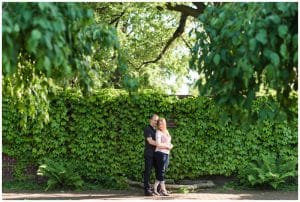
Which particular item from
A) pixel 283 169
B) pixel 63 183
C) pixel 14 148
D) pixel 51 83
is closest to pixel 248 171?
pixel 283 169

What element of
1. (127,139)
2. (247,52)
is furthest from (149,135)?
(247,52)

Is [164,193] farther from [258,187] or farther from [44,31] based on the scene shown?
[44,31]

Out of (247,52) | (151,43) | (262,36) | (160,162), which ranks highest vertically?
(151,43)

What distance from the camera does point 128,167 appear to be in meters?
10.6

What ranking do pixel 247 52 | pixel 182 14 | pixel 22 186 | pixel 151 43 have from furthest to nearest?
pixel 151 43 < pixel 182 14 < pixel 22 186 < pixel 247 52

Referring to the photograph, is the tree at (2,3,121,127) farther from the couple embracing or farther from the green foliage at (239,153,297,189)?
the green foliage at (239,153,297,189)

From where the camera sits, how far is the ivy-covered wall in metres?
10.6

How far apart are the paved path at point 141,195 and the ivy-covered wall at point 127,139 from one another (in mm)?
678

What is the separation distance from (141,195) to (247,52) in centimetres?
632

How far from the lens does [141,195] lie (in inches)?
382

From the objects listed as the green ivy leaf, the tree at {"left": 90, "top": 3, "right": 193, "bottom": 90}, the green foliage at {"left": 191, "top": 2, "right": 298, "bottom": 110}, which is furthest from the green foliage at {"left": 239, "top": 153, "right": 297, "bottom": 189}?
the green ivy leaf

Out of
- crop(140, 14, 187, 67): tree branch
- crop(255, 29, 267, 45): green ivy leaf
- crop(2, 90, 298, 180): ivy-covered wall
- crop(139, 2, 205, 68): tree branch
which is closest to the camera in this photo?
crop(255, 29, 267, 45): green ivy leaf

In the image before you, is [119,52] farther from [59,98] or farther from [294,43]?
[59,98]

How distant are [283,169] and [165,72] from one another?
774 cm
